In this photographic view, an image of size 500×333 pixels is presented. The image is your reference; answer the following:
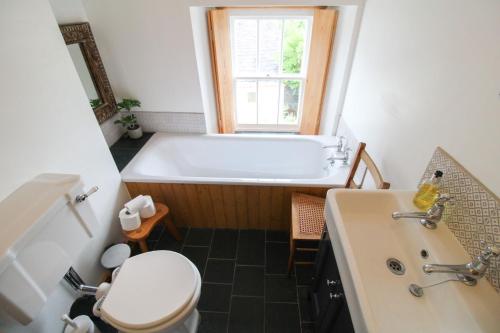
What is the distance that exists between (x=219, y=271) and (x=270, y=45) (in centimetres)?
234

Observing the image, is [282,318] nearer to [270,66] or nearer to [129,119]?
[129,119]

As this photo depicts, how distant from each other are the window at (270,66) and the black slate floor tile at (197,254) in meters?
1.54

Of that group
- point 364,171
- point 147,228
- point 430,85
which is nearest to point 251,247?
point 147,228

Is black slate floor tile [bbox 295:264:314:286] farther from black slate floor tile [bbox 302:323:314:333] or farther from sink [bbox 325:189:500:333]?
sink [bbox 325:189:500:333]

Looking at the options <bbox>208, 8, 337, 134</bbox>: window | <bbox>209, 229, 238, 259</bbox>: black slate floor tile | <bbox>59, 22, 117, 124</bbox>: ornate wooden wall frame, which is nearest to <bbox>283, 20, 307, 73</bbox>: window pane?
<bbox>208, 8, 337, 134</bbox>: window

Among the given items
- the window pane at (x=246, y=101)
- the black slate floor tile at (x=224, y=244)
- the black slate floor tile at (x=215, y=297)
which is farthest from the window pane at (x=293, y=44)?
the black slate floor tile at (x=215, y=297)

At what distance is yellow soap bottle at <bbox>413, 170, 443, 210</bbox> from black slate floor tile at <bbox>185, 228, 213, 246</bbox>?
1.49 metres

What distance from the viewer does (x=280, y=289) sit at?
1.61m

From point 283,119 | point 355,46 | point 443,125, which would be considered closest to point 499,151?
point 443,125

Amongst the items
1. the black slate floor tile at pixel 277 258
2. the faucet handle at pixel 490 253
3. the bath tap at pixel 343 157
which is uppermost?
the faucet handle at pixel 490 253

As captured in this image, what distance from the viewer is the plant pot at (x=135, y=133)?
230cm

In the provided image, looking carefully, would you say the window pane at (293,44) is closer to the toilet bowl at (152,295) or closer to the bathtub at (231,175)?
the bathtub at (231,175)

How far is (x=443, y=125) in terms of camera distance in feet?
3.09

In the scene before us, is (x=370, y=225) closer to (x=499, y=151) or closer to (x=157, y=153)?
(x=499, y=151)
